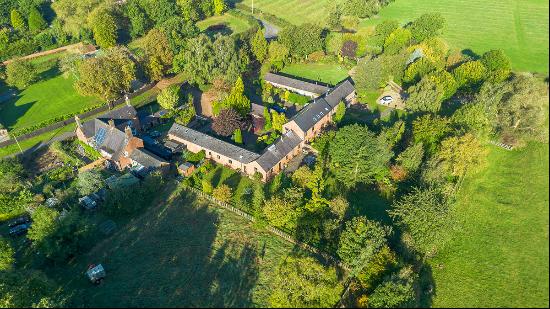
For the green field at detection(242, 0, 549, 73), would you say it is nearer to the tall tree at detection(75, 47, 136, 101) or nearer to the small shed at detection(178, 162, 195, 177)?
the small shed at detection(178, 162, 195, 177)

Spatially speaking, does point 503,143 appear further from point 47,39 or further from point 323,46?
point 47,39

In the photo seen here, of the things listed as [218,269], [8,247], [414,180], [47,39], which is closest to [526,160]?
[414,180]

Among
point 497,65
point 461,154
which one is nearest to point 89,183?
point 461,154

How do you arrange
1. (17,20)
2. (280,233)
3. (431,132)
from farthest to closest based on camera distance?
(17,20)
(431,132)
(280,233)

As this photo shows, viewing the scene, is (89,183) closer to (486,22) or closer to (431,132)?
(431,132)

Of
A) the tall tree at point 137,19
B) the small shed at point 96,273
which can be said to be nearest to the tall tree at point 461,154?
the small shed at point 96,273

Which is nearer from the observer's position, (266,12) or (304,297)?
(304,297)

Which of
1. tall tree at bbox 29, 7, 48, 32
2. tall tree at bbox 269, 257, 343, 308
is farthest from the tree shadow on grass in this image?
tall tree at bbox 29, 7, 48, 32
